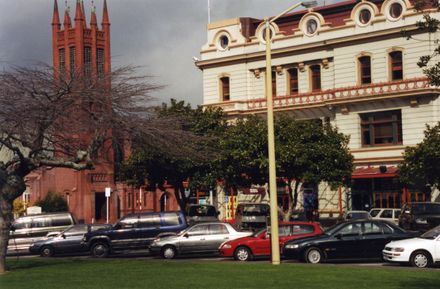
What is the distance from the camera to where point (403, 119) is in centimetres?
5756

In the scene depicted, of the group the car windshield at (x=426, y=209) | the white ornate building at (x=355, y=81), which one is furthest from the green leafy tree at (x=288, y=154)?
the white ornate building at (x=355, y=81)

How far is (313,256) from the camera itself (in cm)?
2966

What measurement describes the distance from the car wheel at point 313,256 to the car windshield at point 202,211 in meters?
19.7

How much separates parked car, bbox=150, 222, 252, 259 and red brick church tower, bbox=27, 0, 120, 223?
174 ft

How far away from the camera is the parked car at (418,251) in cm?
2723

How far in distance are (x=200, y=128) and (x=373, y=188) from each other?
1393cm

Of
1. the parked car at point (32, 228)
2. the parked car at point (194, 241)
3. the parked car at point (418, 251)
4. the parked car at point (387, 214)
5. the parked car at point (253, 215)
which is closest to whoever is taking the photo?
the parked car at point (418, 251)

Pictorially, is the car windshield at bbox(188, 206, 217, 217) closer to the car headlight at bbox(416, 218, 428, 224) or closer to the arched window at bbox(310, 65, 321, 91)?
the car headlight at bbox(416, 218, 428, 224)

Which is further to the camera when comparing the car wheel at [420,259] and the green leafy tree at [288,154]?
the green leafy tree at [288,154]

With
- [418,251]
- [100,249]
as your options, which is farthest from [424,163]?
[418,251]

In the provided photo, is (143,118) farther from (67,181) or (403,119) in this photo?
(67,181)

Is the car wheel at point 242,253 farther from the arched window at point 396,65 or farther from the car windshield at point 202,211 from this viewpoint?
the arched window at point 396,65

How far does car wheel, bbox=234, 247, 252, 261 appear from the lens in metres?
31.6

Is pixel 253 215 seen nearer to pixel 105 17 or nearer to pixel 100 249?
pixel 100 249
